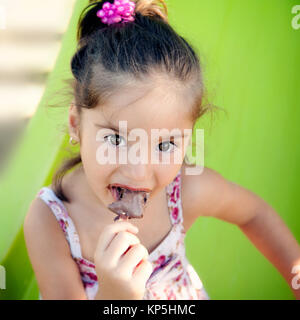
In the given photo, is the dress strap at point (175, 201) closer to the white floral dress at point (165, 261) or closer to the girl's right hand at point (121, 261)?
the white floral dress at point (165, 261)

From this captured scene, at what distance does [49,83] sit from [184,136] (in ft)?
2.26

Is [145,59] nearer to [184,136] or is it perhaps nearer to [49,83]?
[184,136]

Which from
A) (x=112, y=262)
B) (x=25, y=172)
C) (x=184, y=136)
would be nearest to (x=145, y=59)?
(x=184, y=136)

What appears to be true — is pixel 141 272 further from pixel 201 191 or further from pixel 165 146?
pixel 201 191

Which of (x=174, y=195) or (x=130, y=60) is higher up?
(x=130, y=60)

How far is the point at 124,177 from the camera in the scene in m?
0.94

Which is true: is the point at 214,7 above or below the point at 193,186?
above

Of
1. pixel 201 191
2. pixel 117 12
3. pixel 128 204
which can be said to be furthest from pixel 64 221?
pixel 117 12

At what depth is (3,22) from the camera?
1496 mm

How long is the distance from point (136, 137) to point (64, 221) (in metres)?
0.35

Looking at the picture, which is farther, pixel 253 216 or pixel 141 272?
pixel 253 216

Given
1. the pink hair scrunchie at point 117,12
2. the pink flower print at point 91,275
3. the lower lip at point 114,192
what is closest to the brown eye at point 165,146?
the lower lip at point 114,192

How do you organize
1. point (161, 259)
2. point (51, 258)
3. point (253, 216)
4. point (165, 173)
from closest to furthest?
1. point (165, 173)
2. point (51, 258)
3. point (161, 259)
4. point (253, 216)

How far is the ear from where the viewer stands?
1020 mm
